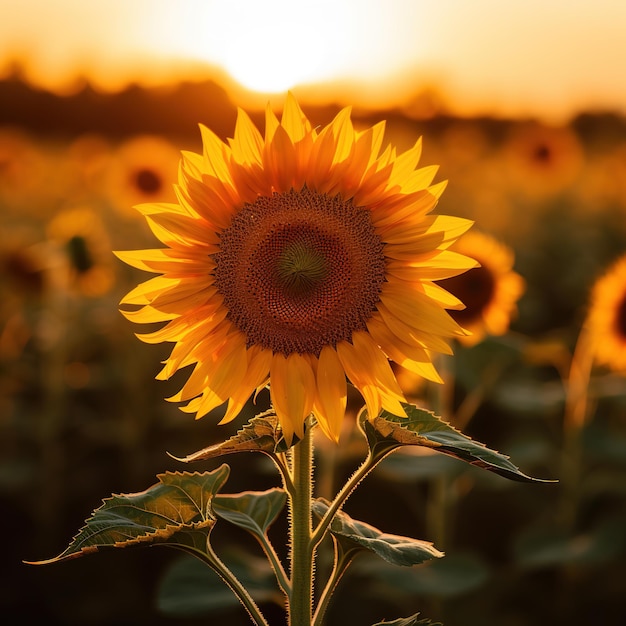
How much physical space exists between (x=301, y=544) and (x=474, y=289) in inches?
94.1

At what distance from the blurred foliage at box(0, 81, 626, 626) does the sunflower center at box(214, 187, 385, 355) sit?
0.92m

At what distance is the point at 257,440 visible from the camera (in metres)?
1.38

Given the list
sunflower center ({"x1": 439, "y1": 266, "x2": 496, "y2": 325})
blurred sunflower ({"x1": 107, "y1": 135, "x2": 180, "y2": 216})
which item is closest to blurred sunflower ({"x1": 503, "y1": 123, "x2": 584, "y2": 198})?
blurred sunflower ({"x1": 107, "y1": 135, "x2": 180, "y2": 216})

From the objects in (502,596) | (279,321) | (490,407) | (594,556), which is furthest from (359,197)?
(490,407)

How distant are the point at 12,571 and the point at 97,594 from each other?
51 cm

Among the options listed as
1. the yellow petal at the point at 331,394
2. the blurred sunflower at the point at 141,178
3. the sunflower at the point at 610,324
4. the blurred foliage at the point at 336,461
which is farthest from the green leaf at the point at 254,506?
the blurred sunflower at the point at 141,178

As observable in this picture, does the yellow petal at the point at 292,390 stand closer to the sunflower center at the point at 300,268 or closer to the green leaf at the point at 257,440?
the green leaf at the point at 257,440

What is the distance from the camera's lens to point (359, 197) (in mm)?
1553

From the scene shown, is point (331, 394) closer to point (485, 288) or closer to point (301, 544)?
point (301, 544)

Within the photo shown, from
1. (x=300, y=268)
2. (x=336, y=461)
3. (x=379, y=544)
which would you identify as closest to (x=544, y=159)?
(x=336, y=461)

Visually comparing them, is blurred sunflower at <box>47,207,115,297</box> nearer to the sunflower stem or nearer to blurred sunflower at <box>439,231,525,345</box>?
blurred sunflower at <box>439,231,525,345</box>

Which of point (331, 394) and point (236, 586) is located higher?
Result: point (331, 394)

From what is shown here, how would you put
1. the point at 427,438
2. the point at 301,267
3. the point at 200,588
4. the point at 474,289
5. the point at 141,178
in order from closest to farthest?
1. the point at 427,438
2. the point at 301,267
3. the point at 200,588
4. the point at 474,289
5. the point at 141,178

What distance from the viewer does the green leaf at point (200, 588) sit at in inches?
84.7
